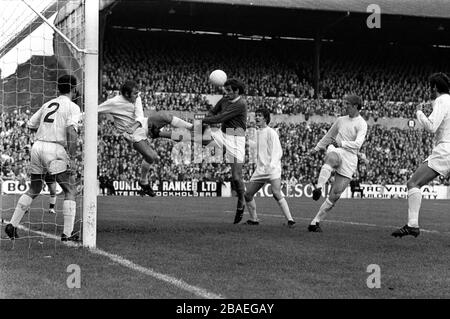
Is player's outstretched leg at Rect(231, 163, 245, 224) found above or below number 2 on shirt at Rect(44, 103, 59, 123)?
below

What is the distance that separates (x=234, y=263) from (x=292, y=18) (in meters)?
34.5

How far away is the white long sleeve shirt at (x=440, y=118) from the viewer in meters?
10.4

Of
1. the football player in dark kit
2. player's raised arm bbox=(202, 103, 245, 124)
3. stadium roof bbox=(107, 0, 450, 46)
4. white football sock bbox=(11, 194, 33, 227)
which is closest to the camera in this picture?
white football sock bbox=(11, 194, 33, 227)

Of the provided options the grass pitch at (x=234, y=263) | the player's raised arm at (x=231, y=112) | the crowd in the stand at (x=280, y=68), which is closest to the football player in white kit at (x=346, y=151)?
the grass pitch at (x=234, y=263)

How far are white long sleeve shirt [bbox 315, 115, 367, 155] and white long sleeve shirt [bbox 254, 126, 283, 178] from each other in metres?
1.56

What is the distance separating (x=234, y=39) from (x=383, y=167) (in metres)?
12.4

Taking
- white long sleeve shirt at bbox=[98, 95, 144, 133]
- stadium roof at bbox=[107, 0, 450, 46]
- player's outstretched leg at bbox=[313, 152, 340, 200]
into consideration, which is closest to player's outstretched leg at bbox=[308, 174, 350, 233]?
player's outstretched leg at bbox=[313, 152, 340, 200]

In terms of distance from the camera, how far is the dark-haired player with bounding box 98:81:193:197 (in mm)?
11750

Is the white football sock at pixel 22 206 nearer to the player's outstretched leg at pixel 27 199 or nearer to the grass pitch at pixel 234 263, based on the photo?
the player's outstretched leg at pixel 27 199

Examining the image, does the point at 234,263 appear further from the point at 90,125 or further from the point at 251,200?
the point at 251,200

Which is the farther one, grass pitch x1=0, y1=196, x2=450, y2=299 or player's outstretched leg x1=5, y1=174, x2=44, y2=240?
player's outstretched leg x1=5, y1=174, x2=44, y2=240

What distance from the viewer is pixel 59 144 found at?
10.0 m

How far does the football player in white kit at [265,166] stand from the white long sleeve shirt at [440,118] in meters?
3.86

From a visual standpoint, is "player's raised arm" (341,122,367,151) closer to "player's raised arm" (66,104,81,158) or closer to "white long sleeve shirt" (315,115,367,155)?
"white long sleeve shirt" (315,115,367,155)
